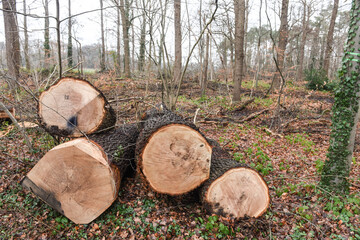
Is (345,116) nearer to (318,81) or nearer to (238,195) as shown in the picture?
(238,195)

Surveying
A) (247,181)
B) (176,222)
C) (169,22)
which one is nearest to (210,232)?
(176,222)

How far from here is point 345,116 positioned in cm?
282

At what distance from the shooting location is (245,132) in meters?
5.89

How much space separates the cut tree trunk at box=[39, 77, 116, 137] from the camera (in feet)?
10.1

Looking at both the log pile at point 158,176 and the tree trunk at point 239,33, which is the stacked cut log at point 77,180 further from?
the tree trunk at point 239,33

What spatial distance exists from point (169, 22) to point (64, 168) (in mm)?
4068

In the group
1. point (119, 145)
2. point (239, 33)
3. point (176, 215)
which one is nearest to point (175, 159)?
point (176, 215)

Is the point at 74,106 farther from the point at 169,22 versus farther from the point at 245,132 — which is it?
the point at 245,132

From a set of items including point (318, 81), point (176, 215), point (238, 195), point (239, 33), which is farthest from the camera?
point (318, 81)

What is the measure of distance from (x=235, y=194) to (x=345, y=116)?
189 centimetres

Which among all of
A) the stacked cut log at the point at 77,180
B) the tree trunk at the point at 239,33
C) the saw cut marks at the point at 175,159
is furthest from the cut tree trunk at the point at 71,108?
the tree trunk at the point at 239,33

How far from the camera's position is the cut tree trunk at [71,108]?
3072 millimetres

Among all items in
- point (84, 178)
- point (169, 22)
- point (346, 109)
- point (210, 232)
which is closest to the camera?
point (210, 232)

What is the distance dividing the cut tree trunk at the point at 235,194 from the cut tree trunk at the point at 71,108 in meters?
1.93
